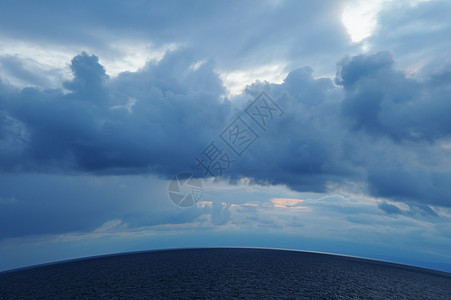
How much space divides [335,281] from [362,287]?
557 centimetres

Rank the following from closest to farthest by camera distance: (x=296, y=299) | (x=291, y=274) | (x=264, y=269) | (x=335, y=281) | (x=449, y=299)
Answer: (x=296, y=299) < (x=449, y=299) < (x=335, y=281) < (x=291, y=274) < (x=264, y=269)

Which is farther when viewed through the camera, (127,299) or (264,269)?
(264,269)

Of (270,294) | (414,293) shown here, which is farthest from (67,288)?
(414,293)

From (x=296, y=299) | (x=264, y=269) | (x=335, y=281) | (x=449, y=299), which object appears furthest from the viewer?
(x=264, y=269)

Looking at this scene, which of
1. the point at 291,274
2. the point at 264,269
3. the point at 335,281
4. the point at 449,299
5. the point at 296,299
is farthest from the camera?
the point at 264,269

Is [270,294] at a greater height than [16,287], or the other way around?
[270,294]

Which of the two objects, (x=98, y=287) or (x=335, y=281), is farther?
(x=335, y=281)

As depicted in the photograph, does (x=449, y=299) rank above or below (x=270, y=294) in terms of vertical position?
below

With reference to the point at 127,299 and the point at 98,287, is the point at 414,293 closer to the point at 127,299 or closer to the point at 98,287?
the point at 127,299

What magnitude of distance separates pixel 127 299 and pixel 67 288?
2135 cm

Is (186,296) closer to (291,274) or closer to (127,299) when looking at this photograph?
(127,299)

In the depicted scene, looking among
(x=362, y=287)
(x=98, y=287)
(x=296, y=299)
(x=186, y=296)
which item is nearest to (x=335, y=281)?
(x=362, y=287)

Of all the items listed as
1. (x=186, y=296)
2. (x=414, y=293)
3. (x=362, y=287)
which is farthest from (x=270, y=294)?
(x=414, y=293)

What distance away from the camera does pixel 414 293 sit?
53.2 metres
